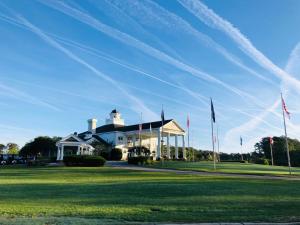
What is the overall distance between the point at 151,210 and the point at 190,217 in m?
1.50

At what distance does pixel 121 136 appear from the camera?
72688 millimetres

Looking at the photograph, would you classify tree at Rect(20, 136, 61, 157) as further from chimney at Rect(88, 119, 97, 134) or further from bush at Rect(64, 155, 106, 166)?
bush at Rect(64, 155, 106, 166)

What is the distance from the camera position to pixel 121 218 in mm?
8672

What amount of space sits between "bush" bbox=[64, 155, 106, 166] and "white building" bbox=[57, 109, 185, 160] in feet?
46.6

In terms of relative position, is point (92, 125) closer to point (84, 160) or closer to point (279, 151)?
point (84, 160)

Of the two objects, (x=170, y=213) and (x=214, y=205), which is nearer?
(x=170, y=213)

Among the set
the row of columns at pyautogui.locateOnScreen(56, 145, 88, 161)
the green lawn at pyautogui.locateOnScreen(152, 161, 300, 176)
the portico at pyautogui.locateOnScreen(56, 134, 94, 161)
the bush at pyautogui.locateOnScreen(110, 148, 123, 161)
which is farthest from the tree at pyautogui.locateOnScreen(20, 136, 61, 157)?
the green lawn at pyautogui.locateOnScreen(152, 161, 300, 176)

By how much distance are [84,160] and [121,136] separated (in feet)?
87.2

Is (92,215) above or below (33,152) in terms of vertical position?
below

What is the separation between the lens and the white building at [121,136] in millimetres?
64250

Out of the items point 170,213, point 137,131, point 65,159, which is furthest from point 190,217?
point 137,131

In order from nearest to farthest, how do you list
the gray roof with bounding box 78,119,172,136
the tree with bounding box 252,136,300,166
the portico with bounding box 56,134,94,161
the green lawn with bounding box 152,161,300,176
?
the green lawn with bounding box 152,161,300,176, the portico with bounding box 56,134,94,161, the gray roof with bounding box 78,119,172,136, the tree with bounding box 252,136,300,166

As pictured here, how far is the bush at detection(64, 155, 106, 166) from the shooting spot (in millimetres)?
46031

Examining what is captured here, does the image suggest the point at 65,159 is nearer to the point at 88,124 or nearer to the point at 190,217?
the point at 88,124
